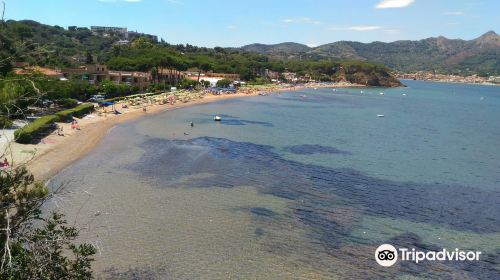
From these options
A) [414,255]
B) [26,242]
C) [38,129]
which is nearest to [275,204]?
[414,255]

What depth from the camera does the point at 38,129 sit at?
1747 inches

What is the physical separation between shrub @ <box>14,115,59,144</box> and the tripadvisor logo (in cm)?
3119

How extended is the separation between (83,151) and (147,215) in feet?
65.2

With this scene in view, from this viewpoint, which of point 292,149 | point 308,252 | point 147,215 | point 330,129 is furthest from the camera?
point 330,129

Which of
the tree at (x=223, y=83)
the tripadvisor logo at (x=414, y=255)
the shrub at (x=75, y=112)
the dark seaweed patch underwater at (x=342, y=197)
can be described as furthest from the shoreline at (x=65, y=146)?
the tree at (x=223, y=83)

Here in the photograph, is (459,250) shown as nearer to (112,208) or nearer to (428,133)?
(112,208)

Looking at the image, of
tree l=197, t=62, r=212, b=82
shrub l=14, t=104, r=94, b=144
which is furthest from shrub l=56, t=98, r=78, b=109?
tree l=197, t=62, r=212, b=82

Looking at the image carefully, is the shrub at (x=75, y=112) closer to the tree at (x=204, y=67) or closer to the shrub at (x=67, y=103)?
the shrub at (x=67, y=103)

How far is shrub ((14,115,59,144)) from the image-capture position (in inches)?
1583

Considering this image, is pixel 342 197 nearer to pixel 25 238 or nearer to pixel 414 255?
pixel 414 255

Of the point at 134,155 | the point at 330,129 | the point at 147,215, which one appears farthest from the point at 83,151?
the point at 330,129

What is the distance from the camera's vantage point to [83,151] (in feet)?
139

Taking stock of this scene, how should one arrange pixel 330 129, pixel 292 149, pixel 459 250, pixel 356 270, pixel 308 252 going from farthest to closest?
1. pixel 330 129
2. pixel 292 149
3. pixel 459 250
4. pixel 308 252
5. pixel 356 270

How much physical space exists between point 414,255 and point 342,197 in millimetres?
9239
